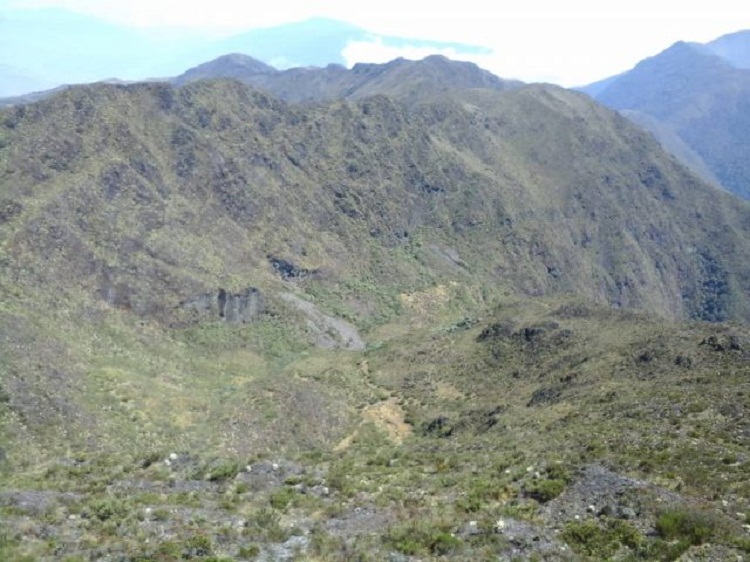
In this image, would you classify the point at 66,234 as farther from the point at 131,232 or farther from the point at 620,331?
the point at 620,331

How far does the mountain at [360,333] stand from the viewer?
20.4 m

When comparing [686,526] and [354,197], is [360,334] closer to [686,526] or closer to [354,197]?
[354,197]

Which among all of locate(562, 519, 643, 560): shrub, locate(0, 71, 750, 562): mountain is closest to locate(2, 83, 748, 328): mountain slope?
locate(0, 71, 750, 562): mountain

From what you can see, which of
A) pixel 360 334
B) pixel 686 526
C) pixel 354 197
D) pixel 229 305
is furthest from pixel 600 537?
pixel 354 197

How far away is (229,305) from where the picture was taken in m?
78.7

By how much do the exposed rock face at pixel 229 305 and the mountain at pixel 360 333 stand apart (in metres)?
0.37

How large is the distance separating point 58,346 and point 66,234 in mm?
22146

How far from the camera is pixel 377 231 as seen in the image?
390 feet

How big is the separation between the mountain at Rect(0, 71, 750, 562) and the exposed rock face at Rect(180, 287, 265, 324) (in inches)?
14.7

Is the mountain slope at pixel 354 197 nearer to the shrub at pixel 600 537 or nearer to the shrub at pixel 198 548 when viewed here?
the shrub at pixel 198 548

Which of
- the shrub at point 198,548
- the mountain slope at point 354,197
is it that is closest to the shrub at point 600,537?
the shrub at point 198,548

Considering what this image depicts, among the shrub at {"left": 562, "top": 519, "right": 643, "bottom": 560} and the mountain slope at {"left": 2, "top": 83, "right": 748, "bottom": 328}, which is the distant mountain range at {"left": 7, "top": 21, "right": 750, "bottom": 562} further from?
the mountain slope at {"left": 2, "top": 83, "right": 748, "bottom": 328}

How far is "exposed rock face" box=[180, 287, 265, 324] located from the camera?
7575 cm

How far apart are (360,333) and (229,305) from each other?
66.6 feet
